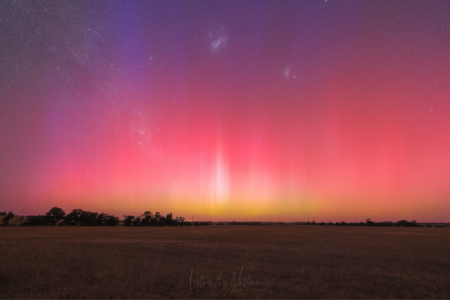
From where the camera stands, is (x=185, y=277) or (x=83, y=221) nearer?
(x=185, y=277)

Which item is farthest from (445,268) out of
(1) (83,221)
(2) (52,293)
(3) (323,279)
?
(1) (83,221)

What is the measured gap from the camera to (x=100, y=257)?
21594 millimetres

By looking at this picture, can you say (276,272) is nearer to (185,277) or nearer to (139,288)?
(185,277)

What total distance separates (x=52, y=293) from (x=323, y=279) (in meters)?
14.5

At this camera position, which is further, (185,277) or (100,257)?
(100,257)

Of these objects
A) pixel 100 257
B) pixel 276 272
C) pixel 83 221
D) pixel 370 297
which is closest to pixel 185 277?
pixel 276 272

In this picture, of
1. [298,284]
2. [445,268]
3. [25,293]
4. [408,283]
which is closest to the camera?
[25,293]

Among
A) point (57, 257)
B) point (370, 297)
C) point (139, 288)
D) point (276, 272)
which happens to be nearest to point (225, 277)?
point (276, 272)

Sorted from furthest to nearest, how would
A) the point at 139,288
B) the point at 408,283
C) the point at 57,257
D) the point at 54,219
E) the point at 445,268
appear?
the point at 54,219
the point at 57,257
the point at 445,268
the point at 408,283
the point at 139,288

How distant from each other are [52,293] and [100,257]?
1110 centimetres

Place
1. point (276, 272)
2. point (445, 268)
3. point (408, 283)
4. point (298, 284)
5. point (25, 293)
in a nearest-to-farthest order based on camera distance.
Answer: point (25, 293), point (298, 284), point (408, 283), point (276, 272), point (445, 268)

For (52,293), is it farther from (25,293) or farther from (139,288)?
(139,288)

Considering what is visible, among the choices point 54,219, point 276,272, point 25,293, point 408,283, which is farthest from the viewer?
point 54,219

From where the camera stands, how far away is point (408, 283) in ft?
47.5
